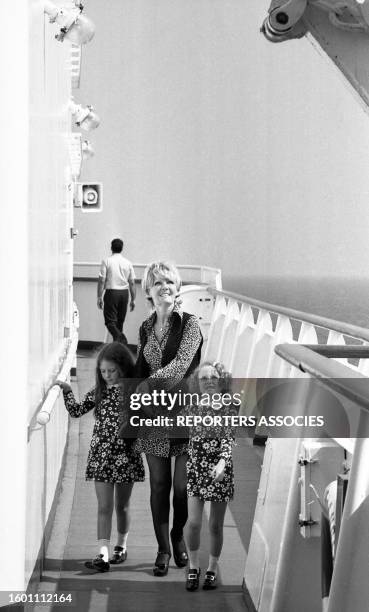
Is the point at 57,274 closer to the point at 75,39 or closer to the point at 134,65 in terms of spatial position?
the point at 75,39

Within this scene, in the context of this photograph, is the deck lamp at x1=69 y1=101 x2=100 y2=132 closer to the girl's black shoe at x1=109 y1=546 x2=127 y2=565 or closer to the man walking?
the man walking

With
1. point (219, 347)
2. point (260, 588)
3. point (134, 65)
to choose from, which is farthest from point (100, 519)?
point (134, 65)

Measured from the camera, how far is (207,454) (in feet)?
15.0

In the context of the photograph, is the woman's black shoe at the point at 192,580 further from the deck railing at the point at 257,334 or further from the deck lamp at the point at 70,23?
the deck lamp at the point at 70,23

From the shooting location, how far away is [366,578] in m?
2.13

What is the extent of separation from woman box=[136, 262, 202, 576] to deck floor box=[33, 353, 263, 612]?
21 cm

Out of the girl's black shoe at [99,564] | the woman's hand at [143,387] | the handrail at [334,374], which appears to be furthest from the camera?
the girl's black shoe at [99,564]

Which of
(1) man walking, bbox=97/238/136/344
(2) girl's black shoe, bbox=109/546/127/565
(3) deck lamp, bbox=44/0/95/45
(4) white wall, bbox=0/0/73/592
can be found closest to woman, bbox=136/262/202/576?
(2) girl's black shoe, bbox=109/546/127/565

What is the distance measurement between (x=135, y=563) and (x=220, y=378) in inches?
42.4

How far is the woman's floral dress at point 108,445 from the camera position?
4.77 meters

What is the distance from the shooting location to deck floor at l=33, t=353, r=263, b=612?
4480 millimetres

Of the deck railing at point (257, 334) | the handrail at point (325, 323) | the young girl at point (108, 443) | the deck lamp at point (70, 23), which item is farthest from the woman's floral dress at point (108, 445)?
the deck lamp at point (70, 23)

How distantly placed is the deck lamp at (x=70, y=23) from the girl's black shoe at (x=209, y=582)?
2.57 m

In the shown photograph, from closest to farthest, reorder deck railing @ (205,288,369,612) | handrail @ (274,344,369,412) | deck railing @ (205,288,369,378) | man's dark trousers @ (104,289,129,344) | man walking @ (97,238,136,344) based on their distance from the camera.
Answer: handrail @ (274,344,369,412) → deck railing @ (205,288,369,612) → deck railing @ (205,288,369,378) → man walking @ (97,238,136,344) → man's dark trousers @ (104,289,129,344)
